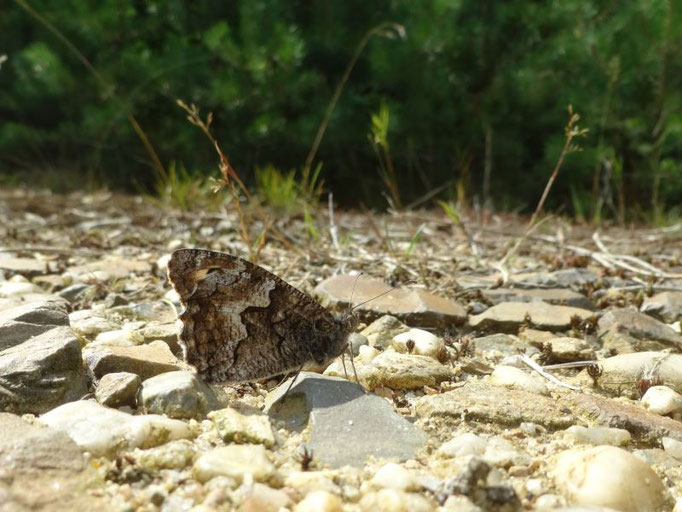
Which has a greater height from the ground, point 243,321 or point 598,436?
point 243,321

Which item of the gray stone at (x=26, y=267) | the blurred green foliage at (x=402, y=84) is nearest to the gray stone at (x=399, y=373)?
the gray stone at (x=26, y=267)

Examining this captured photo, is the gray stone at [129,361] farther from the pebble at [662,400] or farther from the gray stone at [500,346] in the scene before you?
the pebble at [662,400]

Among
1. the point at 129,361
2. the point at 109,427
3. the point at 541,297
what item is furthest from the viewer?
the point at 541,297

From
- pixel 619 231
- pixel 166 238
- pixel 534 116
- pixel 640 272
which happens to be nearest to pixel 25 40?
pixel 166 238

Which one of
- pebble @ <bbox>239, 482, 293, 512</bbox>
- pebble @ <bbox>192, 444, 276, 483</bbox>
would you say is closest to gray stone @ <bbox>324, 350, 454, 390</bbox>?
pebble @ <bbox>192, 444, 276, 483</bbox>

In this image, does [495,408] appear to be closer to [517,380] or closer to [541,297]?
[517,380]

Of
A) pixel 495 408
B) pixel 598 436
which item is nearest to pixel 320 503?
pixel 495 408

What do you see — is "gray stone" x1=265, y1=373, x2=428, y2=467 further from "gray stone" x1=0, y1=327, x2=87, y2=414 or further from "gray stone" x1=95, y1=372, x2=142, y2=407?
"gray stone" x1=0, y1=327, x2=87, y2=414
